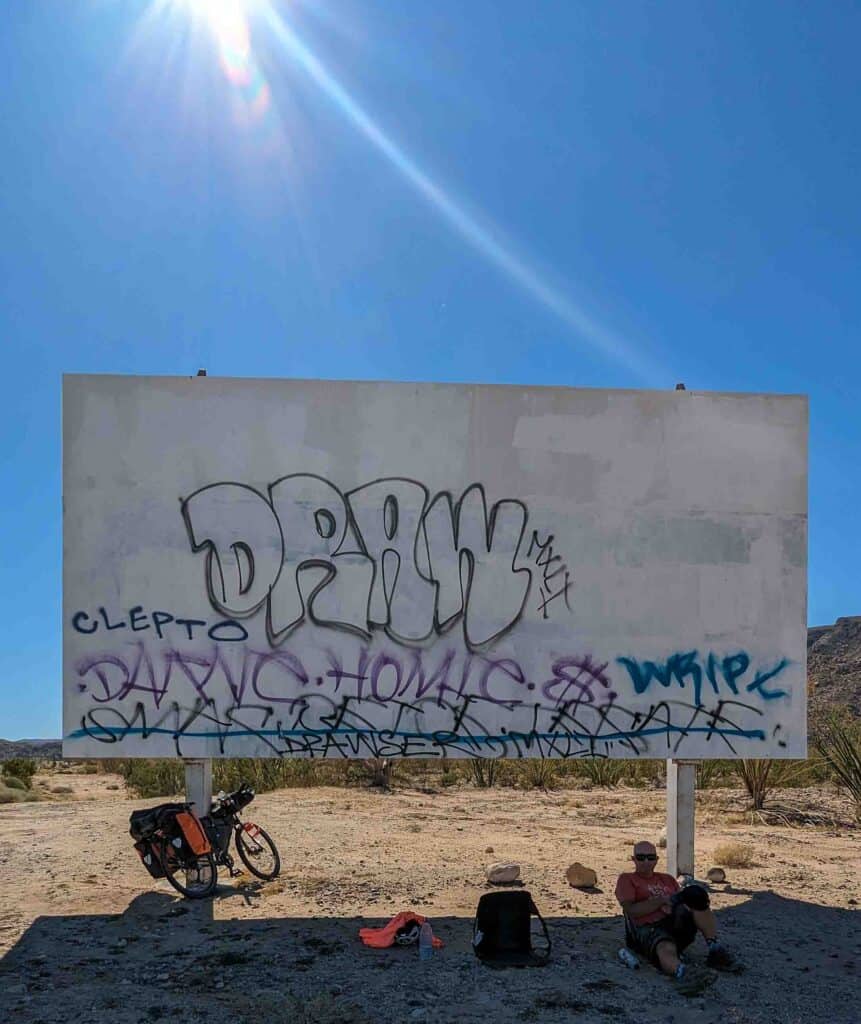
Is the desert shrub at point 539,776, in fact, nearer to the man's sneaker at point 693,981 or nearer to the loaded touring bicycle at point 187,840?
the loaded touring bicycle at point 187,840

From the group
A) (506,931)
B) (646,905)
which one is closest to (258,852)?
(506,931)

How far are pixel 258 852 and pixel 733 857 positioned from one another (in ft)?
17.9

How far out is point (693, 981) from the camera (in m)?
→ 7.14

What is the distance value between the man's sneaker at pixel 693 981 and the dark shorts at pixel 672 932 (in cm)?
20

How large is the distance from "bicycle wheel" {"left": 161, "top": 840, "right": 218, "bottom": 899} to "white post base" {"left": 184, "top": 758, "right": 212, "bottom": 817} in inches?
20.0

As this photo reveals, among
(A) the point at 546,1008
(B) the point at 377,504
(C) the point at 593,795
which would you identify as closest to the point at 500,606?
(B) the point at 377,504

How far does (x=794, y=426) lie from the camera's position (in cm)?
983

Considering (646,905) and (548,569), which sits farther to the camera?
(548,569)

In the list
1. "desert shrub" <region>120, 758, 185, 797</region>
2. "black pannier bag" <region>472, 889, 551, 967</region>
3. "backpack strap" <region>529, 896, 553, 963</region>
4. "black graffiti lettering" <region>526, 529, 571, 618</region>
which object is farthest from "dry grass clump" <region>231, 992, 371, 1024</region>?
"desert shrub" <region>120, 758, 185, 797</region>

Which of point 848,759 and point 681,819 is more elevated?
point 681,819

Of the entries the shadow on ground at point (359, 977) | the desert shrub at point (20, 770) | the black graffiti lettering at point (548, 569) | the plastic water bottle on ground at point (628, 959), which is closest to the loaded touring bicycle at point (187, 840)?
the shadow on ground at point (359, 977)

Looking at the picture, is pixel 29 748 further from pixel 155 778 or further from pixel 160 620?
pixel 160 620

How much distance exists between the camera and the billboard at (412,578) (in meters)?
9.13

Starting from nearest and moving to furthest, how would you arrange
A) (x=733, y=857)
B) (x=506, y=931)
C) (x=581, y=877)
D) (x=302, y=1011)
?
(x=302, y=1011)
(x=506, y=931)
(x=581, y=877)
(x=733, y=857)
